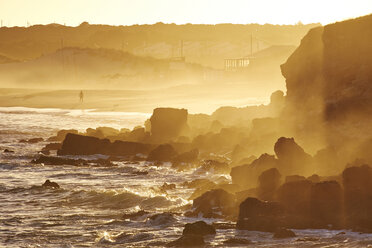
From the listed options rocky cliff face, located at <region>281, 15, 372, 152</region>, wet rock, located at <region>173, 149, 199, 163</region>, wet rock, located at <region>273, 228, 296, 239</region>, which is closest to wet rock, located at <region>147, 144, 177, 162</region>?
wet rock, located at <region>173, 149, 199, 163</region>

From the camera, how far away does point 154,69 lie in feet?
620

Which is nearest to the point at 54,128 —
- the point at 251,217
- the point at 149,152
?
the point at 149,152

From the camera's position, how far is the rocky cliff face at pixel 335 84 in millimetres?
37406

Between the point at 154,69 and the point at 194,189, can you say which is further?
the point at 154,69

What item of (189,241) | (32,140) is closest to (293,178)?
(189,241)

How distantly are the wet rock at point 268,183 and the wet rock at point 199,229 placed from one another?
3343 mm

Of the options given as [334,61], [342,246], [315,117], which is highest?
[334,61]

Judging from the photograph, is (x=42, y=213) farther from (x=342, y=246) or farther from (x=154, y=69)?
(x=154, y=69)

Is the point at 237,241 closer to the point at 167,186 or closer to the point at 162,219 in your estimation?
the point at 162,219

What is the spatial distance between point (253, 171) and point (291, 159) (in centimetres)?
162

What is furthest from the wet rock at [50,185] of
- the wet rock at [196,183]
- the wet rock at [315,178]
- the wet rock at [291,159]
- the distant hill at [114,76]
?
the distant hill at [114,76]

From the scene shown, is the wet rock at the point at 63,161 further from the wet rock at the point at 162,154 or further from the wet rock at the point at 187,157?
the wet rock at the point at 187,157

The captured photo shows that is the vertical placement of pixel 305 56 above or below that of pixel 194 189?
above

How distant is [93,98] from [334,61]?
93706mm
